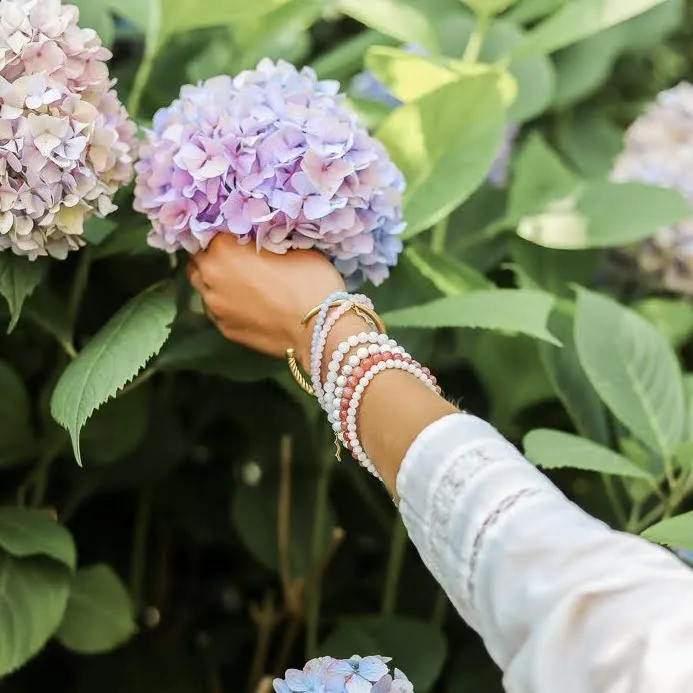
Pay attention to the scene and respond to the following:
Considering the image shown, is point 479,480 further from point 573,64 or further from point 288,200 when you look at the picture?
point 573,64

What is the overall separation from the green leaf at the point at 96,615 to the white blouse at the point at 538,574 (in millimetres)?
321

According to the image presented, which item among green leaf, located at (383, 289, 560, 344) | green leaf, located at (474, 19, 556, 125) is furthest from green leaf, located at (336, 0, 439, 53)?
green leaf, located at (383, 289, 560, 344)

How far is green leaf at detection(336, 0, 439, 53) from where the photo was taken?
74 centimetres

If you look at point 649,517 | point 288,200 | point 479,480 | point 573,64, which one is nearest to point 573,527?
point 479,480

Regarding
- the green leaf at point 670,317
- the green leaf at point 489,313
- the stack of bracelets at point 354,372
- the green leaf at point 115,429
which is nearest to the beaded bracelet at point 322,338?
the stack of bracelets at point 354,372

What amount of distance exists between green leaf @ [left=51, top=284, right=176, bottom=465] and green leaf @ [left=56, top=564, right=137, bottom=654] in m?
0.16

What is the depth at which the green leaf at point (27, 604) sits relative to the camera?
59cm

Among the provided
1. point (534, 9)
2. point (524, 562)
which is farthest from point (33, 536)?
point (534, 9)

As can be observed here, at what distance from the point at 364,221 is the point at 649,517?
30cm

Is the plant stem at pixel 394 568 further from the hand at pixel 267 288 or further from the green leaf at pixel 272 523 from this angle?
the hand at pixel 267 288

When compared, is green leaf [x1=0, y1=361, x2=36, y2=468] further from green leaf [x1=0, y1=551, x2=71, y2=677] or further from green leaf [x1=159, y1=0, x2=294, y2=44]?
green leaf [x1=159, y1=0, x2=294, y2=44]

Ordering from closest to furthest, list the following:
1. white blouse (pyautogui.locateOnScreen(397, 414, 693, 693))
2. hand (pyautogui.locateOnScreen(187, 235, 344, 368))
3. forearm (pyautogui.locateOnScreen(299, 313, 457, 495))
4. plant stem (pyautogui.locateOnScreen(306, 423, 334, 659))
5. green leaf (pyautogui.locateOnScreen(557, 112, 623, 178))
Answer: white blouse (pyautogui.locateOnScreen(397, 414, 693, 693)) → forearm (pyautogui.locateOnScreen(299, 313, 457, 495)) → hand (pyautogui.locateOnScreen(187, 235, 344, 368)) → plant stem (pyautogui.locateOnScreen(306, 423, 334, 659)) → green leaf (pyautogui.locateOnScreen(557, 112, 623, 178))

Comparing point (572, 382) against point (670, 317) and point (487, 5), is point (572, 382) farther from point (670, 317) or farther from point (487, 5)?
point (487, 5)

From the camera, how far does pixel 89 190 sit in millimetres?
554
